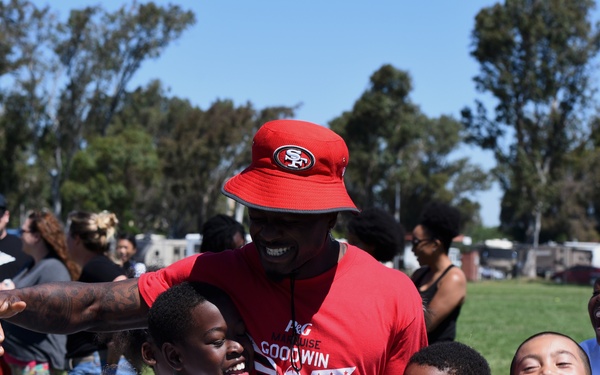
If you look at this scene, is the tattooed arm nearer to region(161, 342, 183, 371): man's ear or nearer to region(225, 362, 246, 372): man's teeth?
region(161, 342, 183, 371): man's ear

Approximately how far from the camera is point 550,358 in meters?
3.03

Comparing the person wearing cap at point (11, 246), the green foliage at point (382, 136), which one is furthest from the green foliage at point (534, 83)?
the person wearing cap at point (11, 246)

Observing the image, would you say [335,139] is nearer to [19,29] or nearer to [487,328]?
[487,328]

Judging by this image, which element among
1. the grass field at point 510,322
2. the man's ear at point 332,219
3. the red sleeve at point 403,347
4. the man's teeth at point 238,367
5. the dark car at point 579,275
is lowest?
the dark car at point 579,275

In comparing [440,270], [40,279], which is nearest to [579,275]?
[440,270]

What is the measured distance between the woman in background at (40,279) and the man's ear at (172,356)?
11.7 ft

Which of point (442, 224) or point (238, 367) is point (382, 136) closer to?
point (442, 224)

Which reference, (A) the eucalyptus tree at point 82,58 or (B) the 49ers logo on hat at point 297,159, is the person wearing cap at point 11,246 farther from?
(A) the eucalyptus tree at point 82,58

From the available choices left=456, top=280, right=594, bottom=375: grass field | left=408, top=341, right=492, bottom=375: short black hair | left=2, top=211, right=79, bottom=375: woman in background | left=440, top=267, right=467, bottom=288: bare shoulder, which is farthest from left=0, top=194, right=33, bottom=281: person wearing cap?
left=456, top=280, right=594, bottom=375: grass field

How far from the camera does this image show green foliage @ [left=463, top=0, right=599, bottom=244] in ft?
146

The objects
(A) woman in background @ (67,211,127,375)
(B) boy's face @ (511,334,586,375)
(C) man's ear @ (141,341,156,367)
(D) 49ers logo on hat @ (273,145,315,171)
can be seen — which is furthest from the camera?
(A) woman in background @ (67,211,127,375)

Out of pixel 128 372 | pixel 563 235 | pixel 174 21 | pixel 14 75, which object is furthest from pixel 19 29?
pixel 563 235

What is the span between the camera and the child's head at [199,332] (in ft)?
8.59

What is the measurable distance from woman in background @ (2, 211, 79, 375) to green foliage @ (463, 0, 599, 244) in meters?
40.6
